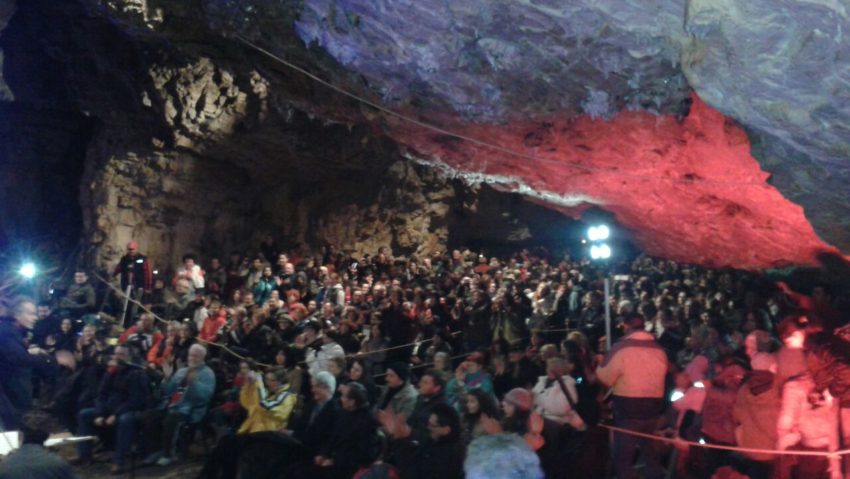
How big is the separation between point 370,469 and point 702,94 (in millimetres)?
4439

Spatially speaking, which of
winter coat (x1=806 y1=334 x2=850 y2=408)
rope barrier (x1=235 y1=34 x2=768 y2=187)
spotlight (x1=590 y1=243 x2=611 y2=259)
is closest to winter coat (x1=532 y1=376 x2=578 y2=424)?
winter coat (x1=806 y1=334 x2=850 y2=408)

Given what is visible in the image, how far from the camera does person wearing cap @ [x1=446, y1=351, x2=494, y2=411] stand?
23.8 feet

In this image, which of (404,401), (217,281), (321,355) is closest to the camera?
(404,401)

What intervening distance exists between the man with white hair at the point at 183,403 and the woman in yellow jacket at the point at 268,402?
2.86 feet

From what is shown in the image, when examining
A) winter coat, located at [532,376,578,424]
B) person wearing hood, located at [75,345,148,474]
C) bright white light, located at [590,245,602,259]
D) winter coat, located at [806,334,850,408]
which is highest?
bright white light, located at [590,245,602,259]

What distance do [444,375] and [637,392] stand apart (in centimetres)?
196

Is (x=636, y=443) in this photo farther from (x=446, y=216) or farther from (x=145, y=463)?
(x=446, y=216)

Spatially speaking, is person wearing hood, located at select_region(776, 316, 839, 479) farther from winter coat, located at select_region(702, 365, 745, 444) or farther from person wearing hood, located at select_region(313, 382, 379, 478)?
person wearing hood, located at select_region(313, 382, 379, 478)

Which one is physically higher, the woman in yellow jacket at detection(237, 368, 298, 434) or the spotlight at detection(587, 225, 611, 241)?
the spotlight at detection(587, 225, 611, 241)

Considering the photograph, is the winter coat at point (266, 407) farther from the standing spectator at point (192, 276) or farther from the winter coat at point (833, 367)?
the standing spectator at point (192, 276)

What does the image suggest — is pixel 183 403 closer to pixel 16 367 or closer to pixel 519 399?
pixel 16 367

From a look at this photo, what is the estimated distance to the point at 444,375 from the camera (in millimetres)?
7293

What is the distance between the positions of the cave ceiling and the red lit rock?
0.03m

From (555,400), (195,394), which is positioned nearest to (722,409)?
(555,400)
